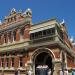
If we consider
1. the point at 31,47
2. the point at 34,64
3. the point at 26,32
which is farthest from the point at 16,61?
the point at 26,32

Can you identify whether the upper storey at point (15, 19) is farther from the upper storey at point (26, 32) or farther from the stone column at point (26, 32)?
the stone column at point (26, 32)

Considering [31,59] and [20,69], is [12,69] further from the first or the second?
[31,59]

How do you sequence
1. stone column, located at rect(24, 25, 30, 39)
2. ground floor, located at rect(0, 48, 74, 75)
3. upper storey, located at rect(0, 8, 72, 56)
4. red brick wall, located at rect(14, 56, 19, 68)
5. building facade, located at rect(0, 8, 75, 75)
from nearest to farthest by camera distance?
ground floor, located at rect(0, 48, 74, 75) → building facade, located at rect(0, 8, 75, 75) → upper storey, located at rect(0, 8, 72, 56) → stone column, located at rect(24, 25, 30, 39) → red brick wall, located at rect(14, 56, 19, 68)

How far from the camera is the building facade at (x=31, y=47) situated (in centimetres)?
2993

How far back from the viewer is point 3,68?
38156 mm

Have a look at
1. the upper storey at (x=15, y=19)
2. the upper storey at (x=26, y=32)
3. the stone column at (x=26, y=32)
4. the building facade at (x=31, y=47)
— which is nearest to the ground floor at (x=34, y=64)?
the building facade at (x=31, y=47)

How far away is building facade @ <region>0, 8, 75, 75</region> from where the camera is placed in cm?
2993

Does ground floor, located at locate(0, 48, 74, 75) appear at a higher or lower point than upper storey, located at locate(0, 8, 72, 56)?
lower

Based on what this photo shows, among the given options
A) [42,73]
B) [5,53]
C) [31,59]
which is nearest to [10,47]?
[5,53]

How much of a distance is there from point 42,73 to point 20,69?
492cm

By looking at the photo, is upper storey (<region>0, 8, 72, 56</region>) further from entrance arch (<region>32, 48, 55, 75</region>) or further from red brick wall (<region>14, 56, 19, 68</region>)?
red brick wall (<region>14, 56, 19, 68</region>)

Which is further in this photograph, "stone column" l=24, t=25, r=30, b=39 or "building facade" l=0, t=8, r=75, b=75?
"stone column" l=24, t=25, r=30, b=39

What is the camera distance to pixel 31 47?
32.5 metres

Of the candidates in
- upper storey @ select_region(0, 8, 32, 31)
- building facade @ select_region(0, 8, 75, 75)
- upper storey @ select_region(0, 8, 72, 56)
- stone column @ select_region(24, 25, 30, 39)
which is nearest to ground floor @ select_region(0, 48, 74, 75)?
building facade @ select_region(0, 8, 75, 75)
